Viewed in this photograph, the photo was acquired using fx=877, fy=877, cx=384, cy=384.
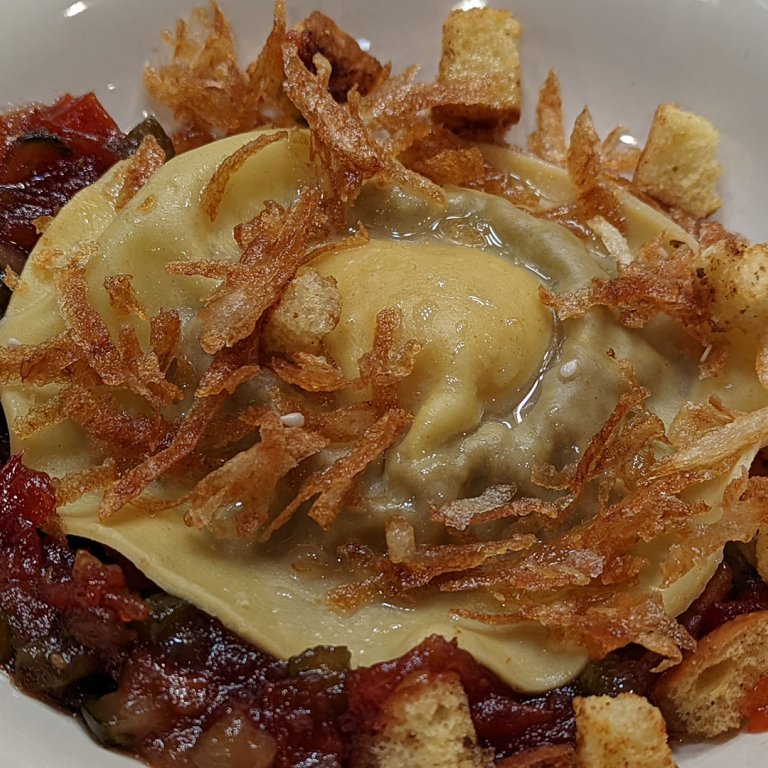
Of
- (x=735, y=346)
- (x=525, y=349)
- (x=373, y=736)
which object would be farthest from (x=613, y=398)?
(x=373, y=736)

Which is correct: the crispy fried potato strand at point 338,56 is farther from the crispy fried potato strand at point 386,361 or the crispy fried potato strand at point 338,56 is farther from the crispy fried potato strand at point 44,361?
the crispy fried potato strand at point 44,361

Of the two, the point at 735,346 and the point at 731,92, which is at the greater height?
the point at 731,92

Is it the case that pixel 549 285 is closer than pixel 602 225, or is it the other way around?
pixel 549 285

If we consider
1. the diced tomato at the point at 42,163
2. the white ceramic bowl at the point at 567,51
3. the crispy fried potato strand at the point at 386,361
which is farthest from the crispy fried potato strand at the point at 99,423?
the white ceramic bowl at the point at 567,51

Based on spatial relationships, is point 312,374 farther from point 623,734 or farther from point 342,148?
point 623,734

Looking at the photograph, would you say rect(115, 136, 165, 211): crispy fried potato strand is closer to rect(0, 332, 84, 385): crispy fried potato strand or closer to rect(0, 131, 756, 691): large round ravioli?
rect(0, 131, 756, 691): large round ravioli

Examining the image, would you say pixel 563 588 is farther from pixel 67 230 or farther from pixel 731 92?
pixel 731 92

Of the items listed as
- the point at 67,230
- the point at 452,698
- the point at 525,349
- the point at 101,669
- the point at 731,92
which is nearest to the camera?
the point at 452,698

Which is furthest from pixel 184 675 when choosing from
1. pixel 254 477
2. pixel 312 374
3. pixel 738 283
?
pixel 738 283
